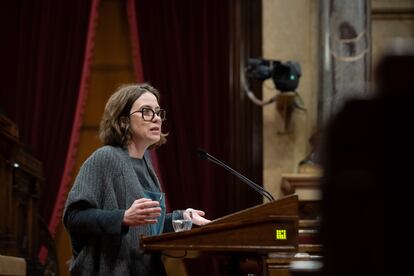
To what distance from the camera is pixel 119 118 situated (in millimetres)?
3508

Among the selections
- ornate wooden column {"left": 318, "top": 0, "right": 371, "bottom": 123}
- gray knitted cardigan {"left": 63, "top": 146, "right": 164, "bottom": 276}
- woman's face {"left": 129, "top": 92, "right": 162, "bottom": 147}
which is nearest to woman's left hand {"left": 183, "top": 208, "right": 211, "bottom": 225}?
gray knitted cardigan {"left": 63, "top": 146, "right": 164, "bottom": 276}

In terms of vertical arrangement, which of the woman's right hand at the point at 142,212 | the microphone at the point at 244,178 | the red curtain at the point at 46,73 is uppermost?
the red curtain at the point at 46,73

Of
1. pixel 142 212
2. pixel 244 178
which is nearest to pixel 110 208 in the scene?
pixel 142 212

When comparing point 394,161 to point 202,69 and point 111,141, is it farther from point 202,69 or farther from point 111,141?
point 202,69

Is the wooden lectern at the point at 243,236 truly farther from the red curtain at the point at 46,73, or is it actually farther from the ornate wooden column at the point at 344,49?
the red curtain at the point at 46,73

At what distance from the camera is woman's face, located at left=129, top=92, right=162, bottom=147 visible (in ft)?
11.3

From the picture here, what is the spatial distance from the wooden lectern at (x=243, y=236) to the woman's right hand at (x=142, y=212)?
0.09 meters

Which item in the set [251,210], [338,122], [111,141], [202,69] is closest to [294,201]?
[251,210]

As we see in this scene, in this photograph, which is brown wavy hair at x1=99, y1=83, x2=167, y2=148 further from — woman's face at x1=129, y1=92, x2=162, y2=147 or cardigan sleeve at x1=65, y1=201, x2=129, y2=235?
cardigan sleeve at x1=65, y1=201, x2=129, y2=235

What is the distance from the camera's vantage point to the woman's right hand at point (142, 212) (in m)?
2.93

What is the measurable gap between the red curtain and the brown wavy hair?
141 inches

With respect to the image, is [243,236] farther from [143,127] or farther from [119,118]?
[119,118]

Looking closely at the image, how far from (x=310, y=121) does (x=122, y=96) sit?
3387 mm

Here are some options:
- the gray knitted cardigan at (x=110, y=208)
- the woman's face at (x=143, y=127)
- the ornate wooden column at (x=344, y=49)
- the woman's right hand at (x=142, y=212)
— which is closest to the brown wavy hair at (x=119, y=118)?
the woman's face at (x=143, y=127)
